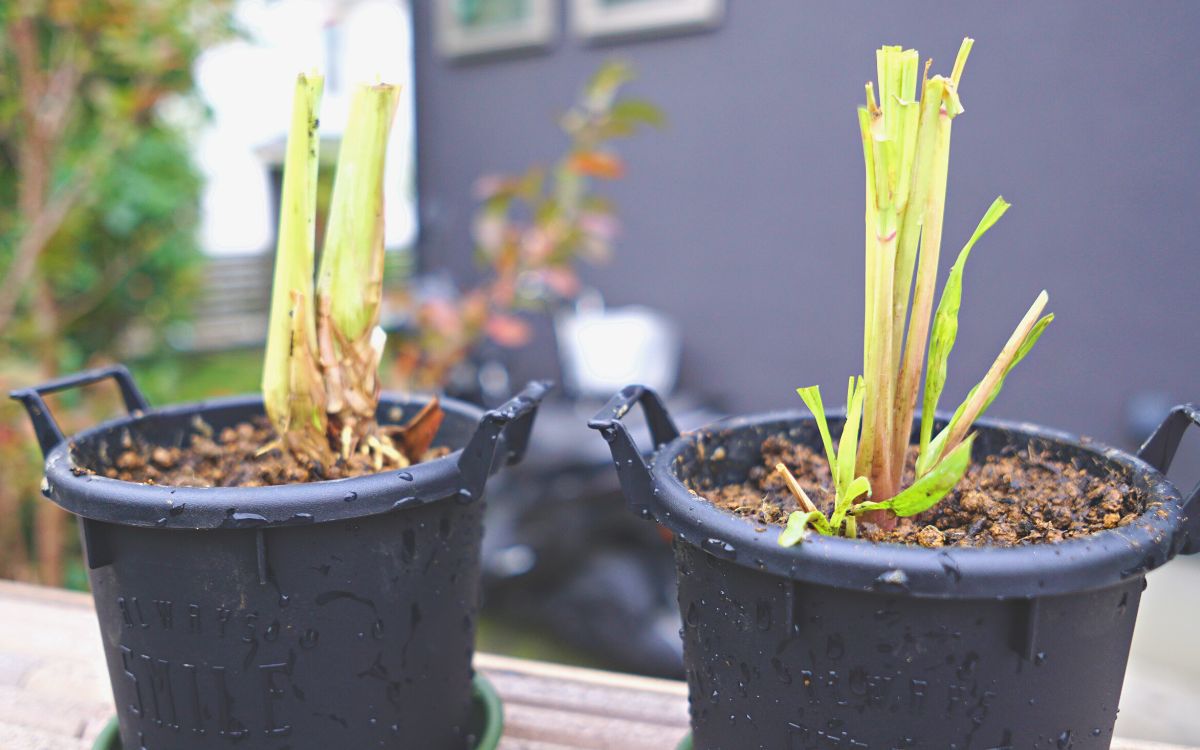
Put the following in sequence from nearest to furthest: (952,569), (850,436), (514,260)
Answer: (952,569), (850,436), (514,260)

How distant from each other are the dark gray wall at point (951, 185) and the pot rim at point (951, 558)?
1.65 metres

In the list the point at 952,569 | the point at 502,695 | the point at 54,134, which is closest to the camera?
the point at 952,569

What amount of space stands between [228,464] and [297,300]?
7.6 inches

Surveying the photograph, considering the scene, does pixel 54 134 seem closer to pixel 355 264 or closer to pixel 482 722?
pixel 355 264

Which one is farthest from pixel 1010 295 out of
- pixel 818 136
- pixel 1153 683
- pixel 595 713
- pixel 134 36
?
pixel 134 36

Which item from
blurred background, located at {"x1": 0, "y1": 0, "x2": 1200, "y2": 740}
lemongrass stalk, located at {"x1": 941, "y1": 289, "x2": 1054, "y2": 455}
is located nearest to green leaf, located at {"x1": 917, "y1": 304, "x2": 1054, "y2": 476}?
lemongrass stalk, located at {"x1": 941, "y1": 289, "x2": 1054, "y2": 455}

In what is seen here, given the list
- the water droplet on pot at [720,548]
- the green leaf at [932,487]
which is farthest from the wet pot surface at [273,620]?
the green leaf at [932,487]

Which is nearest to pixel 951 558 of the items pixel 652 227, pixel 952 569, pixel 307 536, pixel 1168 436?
pixel 952 569

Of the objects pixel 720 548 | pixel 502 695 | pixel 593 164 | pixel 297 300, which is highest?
pixel 593 164

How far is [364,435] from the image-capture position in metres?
0.80

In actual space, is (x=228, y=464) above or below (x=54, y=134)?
below

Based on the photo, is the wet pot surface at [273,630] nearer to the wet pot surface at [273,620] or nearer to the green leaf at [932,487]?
the wet pot surface at [273,620]

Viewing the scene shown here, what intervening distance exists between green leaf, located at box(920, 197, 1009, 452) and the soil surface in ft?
1.43

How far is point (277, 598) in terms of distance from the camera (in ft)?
2.11
